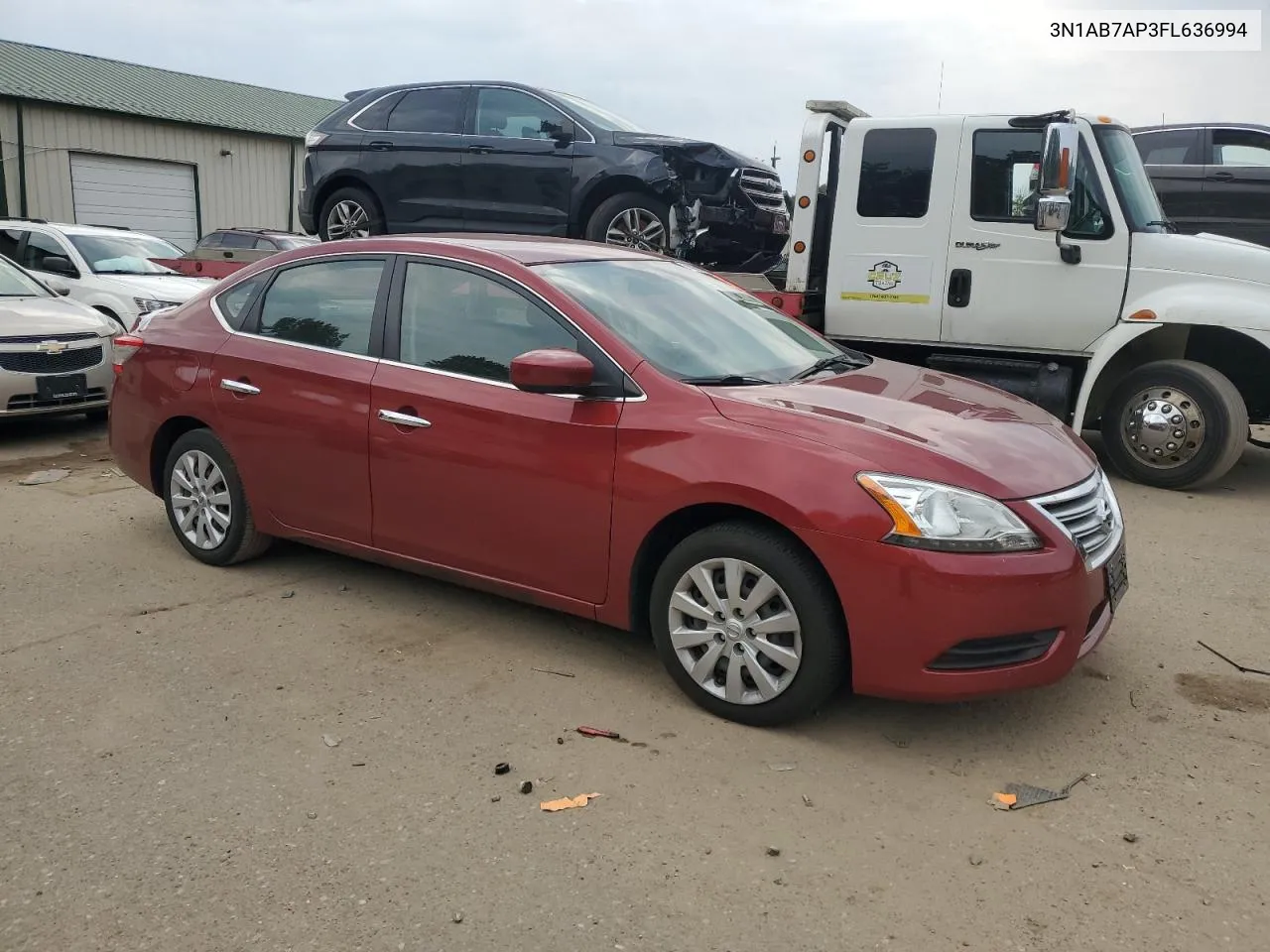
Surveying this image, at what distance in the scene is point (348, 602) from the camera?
4809 mm

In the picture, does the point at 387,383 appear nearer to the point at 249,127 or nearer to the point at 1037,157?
the point at 1037,157

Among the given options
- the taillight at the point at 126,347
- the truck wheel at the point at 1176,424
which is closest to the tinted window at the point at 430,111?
the taillight at the point at 126,347

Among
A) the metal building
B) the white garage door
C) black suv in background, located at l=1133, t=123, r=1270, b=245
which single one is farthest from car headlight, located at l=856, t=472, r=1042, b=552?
the metal building

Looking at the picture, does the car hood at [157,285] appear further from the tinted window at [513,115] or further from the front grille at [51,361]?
the tinted window at [513,115]

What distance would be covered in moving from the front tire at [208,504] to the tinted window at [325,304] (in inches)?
26.9

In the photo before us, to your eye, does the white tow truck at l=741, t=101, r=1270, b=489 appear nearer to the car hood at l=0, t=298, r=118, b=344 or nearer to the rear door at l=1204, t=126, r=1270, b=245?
the rear door at l=1204, t=126, r=1270, b=245

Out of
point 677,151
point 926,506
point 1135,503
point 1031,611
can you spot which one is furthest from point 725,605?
point 677,151

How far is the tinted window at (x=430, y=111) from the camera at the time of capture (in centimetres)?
847

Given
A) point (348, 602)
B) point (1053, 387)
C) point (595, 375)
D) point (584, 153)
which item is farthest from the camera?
point (584, 153)

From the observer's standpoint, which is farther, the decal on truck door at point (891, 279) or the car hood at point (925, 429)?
the decal on truck door at point (891, 279)

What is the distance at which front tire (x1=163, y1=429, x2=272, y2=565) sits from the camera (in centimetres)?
505

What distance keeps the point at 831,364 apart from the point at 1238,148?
8981mm

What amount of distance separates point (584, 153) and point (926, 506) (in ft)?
18.0

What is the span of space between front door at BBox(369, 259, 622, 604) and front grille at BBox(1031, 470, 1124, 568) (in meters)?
1.50
